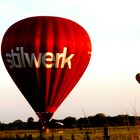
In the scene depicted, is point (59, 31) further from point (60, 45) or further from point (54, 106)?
point (54, 106)

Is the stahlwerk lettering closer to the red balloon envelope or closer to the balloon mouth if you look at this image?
the red balloon envelope

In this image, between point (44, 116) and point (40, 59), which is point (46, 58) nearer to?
point (40, 59)

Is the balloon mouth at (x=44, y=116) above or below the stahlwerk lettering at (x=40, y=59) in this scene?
below

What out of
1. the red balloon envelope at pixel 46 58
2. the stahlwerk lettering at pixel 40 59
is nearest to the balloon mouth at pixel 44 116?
the red balloon envelope at pixel 46 58

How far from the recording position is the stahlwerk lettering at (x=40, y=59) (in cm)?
3255

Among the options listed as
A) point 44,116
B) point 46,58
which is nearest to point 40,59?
point 46,58

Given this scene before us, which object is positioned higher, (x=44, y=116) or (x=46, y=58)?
(x=46, y=58)

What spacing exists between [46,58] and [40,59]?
433 mm

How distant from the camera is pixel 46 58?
32.6 meters

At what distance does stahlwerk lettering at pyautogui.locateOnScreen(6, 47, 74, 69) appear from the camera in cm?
3255

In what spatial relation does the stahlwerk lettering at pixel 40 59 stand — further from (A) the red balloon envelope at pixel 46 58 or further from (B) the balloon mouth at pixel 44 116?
(B) the balloon mouth at pixel 44 116

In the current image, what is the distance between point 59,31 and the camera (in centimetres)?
3189

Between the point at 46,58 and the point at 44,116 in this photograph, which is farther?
the point at 44,116

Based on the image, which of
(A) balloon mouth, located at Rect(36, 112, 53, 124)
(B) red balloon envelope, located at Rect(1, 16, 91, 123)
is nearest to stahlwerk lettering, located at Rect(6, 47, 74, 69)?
(B) red balloon envelope, located at Rect(1, 16, 91, 123)
